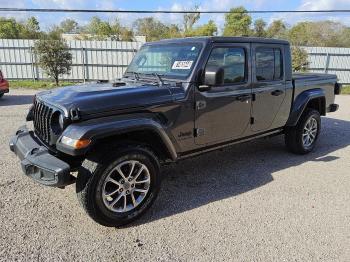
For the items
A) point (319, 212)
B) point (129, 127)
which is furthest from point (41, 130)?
point (319, 212)

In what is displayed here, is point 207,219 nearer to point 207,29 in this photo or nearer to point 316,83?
point 316,83

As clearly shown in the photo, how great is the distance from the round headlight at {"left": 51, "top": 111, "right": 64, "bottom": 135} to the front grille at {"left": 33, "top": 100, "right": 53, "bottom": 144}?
0.05 m

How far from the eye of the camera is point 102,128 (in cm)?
313

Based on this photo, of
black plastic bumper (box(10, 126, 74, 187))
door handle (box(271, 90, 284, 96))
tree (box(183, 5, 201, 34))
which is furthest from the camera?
tree (box(183, 5, 201, 34))

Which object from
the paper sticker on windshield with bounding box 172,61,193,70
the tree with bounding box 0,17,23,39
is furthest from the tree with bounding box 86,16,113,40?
the paper sticker on windshield with bounding box 172,61,193,70

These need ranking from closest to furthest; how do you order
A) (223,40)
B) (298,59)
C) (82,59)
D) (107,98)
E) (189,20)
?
(107,98), (223,40), (298,59), (82,59), (189,20)

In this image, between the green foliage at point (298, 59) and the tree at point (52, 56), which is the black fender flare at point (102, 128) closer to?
the tree at point (52, 56)

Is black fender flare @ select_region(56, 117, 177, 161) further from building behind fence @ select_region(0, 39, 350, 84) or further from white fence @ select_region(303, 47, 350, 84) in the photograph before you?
white fence @ select_region(303, 47, 350, 84)

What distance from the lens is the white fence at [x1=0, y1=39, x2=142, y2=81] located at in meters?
17.6

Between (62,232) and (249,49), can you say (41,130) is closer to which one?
(62,232)

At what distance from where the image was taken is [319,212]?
150 inches

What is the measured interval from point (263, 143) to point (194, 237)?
3.73m

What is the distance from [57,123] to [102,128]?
2.01 feet

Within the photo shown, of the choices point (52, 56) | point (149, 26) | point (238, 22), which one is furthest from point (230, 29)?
point (52, 56)
